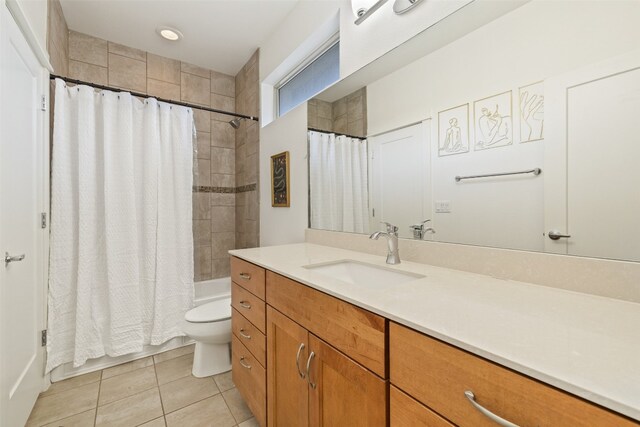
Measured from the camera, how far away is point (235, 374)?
1.54m

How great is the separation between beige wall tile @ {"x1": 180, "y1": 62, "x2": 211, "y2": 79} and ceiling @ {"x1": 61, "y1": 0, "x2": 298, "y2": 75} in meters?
0.15

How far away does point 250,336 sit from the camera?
1346 mm

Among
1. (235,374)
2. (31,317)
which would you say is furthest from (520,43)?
(31,317)

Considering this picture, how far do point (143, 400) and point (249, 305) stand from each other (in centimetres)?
98

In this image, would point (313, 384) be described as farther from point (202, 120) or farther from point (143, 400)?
point (202, 120)

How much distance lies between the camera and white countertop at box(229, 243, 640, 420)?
0.40 metres

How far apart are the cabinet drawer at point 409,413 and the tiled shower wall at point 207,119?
7.07 feet

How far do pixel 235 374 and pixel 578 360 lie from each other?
1.56m

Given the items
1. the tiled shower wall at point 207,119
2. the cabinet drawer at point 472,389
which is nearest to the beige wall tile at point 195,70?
the tiled shower wall at point 207,119

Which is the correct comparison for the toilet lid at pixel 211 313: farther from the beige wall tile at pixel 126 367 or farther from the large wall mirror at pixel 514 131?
the large wall mirror at pixel 514 131

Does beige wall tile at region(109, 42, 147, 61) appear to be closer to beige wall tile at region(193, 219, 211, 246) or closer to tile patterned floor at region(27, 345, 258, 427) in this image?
beige wall tile at region(193, 219, 211, 246)

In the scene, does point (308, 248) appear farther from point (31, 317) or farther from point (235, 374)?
point (31, 317)

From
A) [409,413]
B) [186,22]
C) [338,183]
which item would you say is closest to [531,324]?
[409,413]

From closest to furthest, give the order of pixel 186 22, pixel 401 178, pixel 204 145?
pixel 401 178 → pixel 186 22 → pixel 204 145
